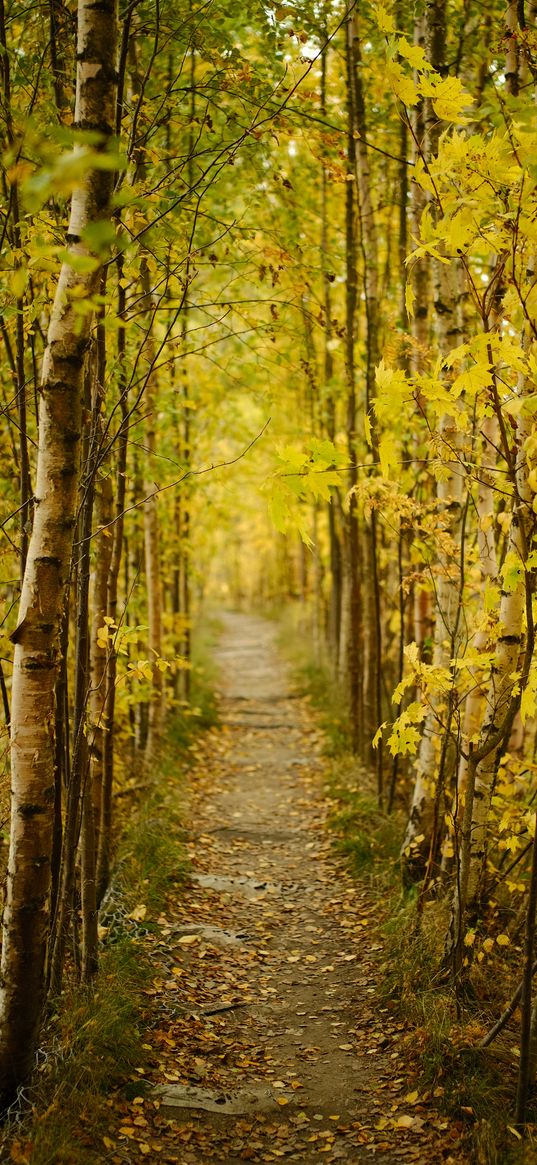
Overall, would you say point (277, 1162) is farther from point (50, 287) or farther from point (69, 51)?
point (69, 51)

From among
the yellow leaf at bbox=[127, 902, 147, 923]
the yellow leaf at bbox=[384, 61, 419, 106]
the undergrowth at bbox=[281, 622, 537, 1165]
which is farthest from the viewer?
the yellow leaf at bbox=[127, 902, 147, 923]

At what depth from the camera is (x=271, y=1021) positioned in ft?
13.1

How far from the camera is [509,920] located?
170 inches

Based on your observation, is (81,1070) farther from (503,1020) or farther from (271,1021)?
(503,1020)

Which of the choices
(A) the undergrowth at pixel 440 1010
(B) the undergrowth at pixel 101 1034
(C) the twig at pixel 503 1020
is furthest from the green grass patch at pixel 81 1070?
(C) the twig at pixel 503 1020

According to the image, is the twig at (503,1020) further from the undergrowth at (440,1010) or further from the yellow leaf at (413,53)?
the yellow leaf at (413,53)

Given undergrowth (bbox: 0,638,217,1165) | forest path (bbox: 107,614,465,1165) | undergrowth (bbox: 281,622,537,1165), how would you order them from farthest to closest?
forest path (bbox: 107,614,465,1165), undergrowth (bbox: 281,622,537,1165), undergrowth (bbox: 0,638,217,1165)

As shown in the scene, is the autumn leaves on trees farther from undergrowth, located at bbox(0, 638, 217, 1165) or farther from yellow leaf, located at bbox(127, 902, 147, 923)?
yellow leaf, located at bbox(127, 902, 147, 923)

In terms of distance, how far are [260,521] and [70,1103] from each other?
24243 mm

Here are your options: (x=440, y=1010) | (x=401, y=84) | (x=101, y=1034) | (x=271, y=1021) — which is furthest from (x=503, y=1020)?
(x=401, y=84)

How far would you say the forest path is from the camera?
3074mm

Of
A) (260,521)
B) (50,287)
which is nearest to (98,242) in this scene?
(50,287)

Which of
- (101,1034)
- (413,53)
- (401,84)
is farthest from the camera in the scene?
(101,1034)

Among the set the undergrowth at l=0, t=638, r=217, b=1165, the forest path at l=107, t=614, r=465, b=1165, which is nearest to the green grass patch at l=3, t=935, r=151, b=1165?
the undergrowth at l=0, t=638, r=217, b=1165
